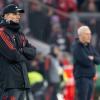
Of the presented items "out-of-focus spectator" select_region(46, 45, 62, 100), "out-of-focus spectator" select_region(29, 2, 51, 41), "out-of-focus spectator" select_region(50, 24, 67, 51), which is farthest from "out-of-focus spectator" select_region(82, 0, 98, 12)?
"out-of-focus spectator" select_region(46, 45, 62, 100)

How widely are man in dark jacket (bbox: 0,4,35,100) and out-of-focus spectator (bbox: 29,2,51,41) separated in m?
7.62

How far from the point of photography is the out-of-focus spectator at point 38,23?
18062 mm

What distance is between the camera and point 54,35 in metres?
18.6

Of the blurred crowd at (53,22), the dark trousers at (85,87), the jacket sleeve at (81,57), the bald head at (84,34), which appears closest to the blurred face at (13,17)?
the bald head at (84,34)

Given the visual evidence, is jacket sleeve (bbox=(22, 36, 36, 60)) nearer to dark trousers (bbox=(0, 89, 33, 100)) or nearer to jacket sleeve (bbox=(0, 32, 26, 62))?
jacket sleeve (bbox=(0, 32, 26, 62))

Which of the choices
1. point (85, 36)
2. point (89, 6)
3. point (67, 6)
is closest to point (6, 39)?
point (85, 36)

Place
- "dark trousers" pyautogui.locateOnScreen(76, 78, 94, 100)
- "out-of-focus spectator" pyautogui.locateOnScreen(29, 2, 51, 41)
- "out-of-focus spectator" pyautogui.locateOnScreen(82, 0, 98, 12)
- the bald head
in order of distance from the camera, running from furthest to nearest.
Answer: "out-of-focus spectator" pyautogui.locateOnScreen(82, 0, 98, 12) < "out-of-focus spectator" pyautogui.locateOnScreen(29, 2, 51, 41) < "dark trousers" pyautogui.locateOnScreen(76, 78, 94, 100) < the bald head

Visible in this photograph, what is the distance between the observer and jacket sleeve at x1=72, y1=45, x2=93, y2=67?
13.3 metres

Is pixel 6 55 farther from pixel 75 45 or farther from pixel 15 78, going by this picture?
pixel 75 45

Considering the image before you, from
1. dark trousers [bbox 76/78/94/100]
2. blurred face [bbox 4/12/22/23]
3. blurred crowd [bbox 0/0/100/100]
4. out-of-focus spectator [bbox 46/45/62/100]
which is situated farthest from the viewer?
out-of-focus spectator [bbox 46/45/62/100]

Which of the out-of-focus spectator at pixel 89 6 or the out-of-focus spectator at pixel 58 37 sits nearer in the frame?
the out-of-focus spectator at pixel 58 37

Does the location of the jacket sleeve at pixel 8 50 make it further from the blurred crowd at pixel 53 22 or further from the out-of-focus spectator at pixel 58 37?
the out-of-focus spectator at pixel 58 37

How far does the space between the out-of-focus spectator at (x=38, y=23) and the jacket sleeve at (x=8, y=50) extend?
305 inches

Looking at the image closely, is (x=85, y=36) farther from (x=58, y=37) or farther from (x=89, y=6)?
(x=89, y=6)
